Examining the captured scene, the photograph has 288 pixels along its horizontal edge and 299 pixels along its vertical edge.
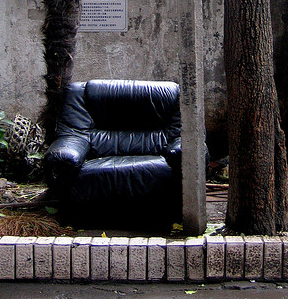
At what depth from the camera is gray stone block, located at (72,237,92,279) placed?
2.38 m

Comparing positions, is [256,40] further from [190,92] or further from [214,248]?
[214,248]

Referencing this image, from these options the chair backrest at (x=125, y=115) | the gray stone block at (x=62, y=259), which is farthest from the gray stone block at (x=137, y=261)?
the chair backrest at (x=125, y=115)

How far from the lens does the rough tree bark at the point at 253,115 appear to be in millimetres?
2600

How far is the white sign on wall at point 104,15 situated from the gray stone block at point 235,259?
4.04 metres

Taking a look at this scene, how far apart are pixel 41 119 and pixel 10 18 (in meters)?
2.39

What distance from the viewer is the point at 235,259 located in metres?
2.37

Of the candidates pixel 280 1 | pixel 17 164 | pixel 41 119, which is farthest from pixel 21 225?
pixel 280 1

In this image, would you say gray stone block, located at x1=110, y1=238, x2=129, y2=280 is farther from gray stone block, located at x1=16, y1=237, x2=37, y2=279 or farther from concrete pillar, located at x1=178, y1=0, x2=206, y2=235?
concrete pillar, located at x1=178, y1=0, x2=206, y2=235

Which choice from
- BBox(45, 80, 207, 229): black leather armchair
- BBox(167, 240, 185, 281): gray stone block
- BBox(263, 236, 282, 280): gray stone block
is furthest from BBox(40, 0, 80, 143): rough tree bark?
BBox(263, 236, 282, 280): gray stone block

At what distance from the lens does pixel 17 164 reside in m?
5.14

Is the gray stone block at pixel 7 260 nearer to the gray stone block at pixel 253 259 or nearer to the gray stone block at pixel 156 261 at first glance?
the gray stone block at pixel 156 261

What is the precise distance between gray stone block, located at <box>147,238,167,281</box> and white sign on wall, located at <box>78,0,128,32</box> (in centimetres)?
399

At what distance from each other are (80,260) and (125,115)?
1.92 m

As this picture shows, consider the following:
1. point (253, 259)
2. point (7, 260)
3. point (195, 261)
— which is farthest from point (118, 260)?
point (253, 259)
